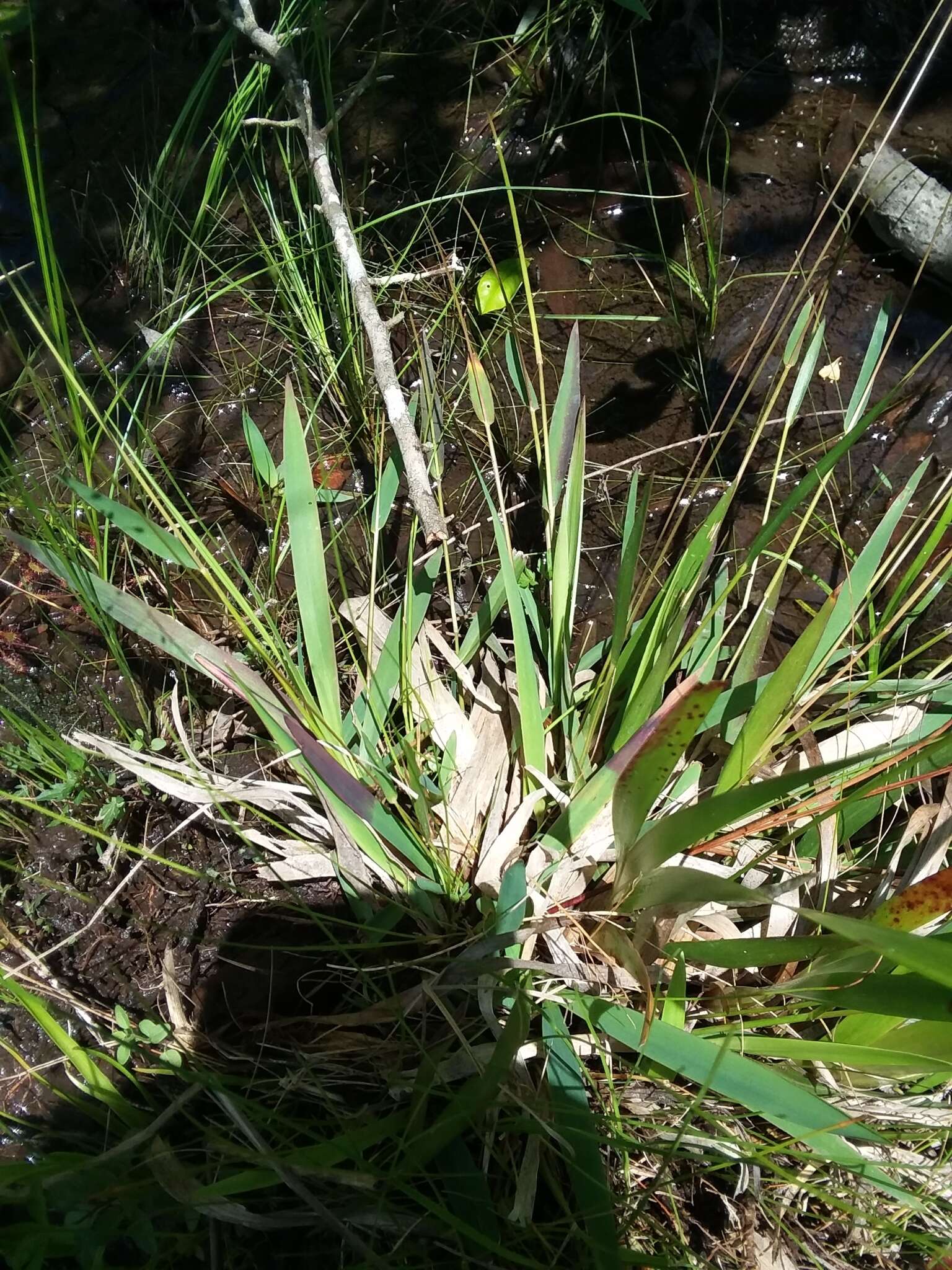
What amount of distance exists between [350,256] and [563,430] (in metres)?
0.61

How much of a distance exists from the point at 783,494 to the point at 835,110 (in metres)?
1.24

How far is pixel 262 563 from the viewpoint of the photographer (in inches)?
69.9

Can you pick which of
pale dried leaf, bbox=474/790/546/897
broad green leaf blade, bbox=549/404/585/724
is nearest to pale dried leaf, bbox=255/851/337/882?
pale dried leaf, bbox=474/790/546/897

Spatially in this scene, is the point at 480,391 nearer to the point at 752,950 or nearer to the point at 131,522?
the point at 131,522

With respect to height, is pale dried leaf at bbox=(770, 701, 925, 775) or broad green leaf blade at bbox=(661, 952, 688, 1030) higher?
pale dried leaf at bbox=(770, 701, 925, 775)

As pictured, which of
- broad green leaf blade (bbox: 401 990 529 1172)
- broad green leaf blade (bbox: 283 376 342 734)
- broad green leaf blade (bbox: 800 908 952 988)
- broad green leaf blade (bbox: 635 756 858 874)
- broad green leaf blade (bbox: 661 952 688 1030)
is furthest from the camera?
broad green leaf blade (bbox: 283 376 342 734)

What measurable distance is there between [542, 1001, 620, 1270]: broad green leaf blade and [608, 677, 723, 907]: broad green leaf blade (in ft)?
0.68

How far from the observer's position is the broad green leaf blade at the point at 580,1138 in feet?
3.25

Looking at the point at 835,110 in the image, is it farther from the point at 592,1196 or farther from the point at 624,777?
the point at 592,1196

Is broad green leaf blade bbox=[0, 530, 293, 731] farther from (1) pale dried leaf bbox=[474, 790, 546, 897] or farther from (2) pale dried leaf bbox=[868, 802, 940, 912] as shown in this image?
(2) pale dried leaf bbox=[868, 802, 940, 912]

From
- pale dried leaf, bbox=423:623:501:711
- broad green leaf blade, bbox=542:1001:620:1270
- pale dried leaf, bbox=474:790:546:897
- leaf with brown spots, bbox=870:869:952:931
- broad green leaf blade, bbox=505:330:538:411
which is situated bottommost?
broad green leaf blade, bbox=542:1001:620:1270

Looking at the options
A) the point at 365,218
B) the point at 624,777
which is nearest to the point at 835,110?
the point at 365,218

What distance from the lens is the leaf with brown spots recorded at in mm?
934

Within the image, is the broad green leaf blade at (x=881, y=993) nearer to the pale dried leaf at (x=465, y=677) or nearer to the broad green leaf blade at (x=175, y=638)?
the pale dried leaf at (x=465, y=677)
